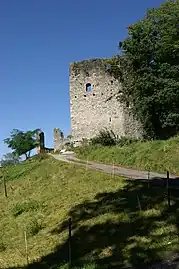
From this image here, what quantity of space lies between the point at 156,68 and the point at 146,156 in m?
7.75

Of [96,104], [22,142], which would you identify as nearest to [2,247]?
[96,104]

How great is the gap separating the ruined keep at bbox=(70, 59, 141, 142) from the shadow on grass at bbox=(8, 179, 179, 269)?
45.5 feet

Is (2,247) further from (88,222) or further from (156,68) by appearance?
(156,68)

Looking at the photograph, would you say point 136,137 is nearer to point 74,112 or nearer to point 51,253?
point 74,112

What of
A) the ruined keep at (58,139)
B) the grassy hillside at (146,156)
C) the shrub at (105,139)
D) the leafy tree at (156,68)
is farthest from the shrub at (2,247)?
the ruined keep at (58,139)

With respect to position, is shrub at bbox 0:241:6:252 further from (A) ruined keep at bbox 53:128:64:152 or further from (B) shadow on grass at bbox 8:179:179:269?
(A) ruined keep at bbox 53:128:64:152

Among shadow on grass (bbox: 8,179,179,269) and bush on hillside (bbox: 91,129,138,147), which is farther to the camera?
bush on hillside (bbox: 91,129,138,147)

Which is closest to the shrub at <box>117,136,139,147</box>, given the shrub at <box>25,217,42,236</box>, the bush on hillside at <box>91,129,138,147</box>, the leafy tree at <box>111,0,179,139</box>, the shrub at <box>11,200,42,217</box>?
the bush on hillside at <box>91,129,138,147</box>

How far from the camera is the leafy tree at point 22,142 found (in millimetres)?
54000

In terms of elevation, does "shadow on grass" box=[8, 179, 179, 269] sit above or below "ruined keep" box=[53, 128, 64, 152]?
below

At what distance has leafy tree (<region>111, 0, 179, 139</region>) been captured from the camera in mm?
24109

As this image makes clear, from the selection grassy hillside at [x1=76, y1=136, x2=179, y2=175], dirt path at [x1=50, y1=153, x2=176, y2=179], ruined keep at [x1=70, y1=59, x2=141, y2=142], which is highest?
ruined keep at [x1=70, y1=59, x2=141, y2=142]

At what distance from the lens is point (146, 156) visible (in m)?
20.0

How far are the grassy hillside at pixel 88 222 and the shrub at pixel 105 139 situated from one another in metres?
8.64
